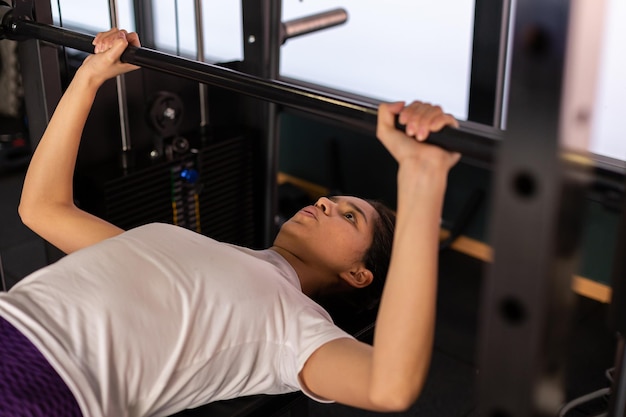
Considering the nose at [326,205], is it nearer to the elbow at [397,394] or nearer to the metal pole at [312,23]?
the elbow at [397,394]

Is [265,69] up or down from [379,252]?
up

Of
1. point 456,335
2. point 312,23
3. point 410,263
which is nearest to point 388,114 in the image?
point 410,263

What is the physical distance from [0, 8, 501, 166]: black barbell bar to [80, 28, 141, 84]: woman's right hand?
0.08 ft

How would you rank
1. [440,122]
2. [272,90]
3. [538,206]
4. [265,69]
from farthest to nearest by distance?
[265,69] → [272,90] → [440,122] → [538,206]

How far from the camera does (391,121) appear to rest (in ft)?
3.87

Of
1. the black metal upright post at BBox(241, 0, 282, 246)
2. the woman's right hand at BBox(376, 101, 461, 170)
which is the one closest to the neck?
the woman's right hand at BBox(376, 101, 461, 170)

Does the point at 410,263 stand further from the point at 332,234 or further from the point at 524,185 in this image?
the point at 332,234

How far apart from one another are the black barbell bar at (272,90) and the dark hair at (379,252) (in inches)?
17.9

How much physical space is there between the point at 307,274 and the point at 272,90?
1.68 ft

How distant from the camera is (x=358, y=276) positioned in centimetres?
182

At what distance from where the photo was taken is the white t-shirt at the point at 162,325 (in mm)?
1395

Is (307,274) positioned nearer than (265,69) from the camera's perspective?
Yes

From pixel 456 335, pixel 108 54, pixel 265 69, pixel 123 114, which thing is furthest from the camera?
pixel 456 335

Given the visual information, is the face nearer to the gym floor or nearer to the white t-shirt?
the white t-shirt
